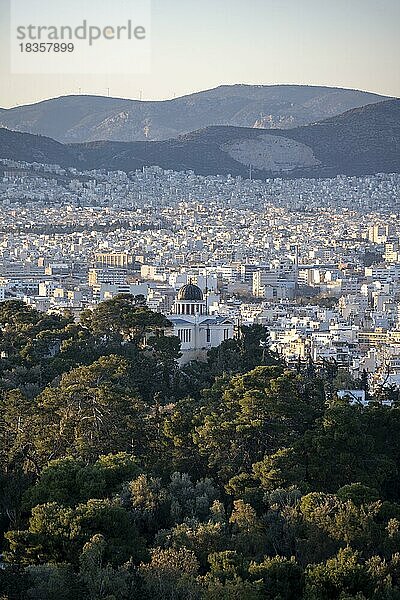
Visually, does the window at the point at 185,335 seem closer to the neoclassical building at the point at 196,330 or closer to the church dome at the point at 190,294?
the neoclassical building at the point at 196,330

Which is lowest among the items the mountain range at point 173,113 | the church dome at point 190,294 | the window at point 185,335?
the window at point 185,335

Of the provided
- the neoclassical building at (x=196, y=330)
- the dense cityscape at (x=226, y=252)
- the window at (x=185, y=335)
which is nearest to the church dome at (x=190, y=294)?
the neoclassical building at (x=196, y=330)

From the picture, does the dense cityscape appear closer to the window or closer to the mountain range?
the window

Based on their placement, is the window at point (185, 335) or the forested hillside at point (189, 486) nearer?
the forested hillside at point (189, 486)

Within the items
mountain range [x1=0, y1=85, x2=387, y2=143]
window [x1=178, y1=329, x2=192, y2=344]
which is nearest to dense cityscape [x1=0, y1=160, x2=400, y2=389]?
window [x1=178, y1=329, x2=192, y2=344]

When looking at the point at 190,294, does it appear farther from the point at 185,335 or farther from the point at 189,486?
the point at 189,486

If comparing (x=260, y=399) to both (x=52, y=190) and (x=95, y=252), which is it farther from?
(x=52, y=190)
